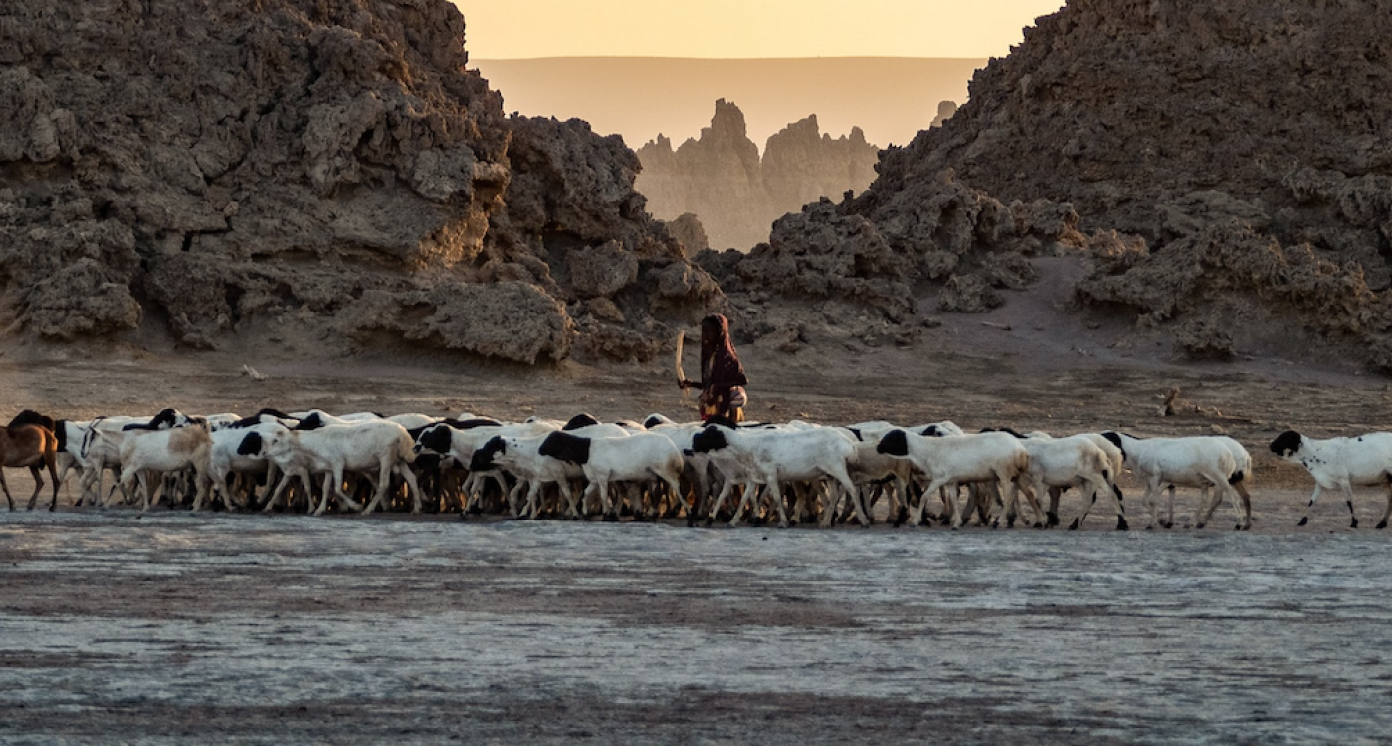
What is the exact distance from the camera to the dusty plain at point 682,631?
7.09m

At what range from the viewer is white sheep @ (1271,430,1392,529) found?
15.2 metres

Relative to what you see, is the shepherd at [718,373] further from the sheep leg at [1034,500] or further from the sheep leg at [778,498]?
the sheep leg at [1034,500]

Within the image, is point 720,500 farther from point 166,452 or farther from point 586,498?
point 166,452

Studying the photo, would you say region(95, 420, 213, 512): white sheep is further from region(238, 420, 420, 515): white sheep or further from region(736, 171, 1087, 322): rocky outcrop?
region(736, 171, 1087, 322): rocky outcrop

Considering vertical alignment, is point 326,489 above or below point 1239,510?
below

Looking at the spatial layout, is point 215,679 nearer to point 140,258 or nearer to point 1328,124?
point 140,258

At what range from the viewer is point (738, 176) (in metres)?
142

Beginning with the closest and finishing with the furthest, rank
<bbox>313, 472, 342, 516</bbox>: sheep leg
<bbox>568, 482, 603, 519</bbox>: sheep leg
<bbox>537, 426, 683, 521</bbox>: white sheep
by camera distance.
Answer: <bbox>537, 426, 683, 521</bbox>: white sheep < <bbox>568, 482, 603, 519</bbox>: sheep leg < <bbox>313, 472, 342, 516</bbox>: sheep leg

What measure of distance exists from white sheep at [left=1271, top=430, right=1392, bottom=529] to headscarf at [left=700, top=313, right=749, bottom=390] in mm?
5573

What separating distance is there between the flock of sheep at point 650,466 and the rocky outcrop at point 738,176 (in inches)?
4671

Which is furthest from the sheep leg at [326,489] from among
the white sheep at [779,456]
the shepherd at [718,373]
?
the shepherd at [718,373]

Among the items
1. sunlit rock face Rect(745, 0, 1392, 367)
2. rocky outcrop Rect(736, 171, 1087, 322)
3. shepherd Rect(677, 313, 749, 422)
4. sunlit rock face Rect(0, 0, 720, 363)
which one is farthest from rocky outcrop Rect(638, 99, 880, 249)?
shepherd Rect(677, 313, 749, 422)

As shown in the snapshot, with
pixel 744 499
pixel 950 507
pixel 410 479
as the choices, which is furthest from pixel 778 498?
pixel 410 479

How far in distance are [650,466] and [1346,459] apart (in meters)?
6.66
